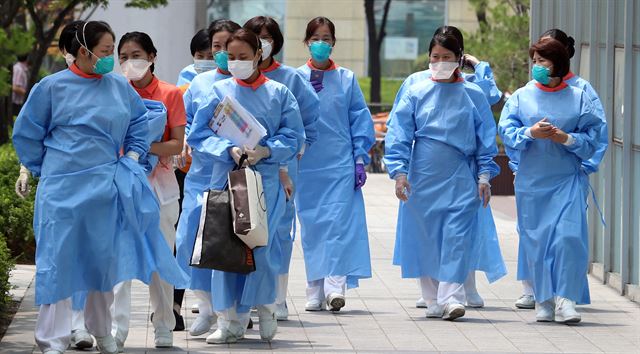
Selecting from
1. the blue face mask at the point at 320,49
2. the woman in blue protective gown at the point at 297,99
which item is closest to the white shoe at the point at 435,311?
the woman in blue protective gown at the point at 297,99

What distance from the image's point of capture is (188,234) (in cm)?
912

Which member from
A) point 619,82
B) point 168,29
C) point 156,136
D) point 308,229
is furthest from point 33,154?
point 168,29

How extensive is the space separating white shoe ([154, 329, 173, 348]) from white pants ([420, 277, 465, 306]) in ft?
7.03

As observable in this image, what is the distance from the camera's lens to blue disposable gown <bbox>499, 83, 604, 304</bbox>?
1005 cm

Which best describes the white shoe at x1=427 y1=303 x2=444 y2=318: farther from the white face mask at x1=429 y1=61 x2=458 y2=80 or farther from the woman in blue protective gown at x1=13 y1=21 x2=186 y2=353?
the woman in blue protective gown at x1=13 y1=21 x2=186 y2=353

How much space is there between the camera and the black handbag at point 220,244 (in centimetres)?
855

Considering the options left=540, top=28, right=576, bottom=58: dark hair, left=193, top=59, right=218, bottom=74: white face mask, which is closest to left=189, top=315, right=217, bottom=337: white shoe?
left=193, top=59, right=218, bottom=74: white face mask

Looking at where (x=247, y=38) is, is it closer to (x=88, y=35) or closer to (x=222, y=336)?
(x=88, y=35)

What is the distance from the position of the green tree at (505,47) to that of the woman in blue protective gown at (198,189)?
50.1 ft

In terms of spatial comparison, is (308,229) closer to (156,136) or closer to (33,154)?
(156,136)

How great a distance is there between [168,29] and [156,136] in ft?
55.7

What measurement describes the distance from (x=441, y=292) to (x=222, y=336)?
1906 millimetres

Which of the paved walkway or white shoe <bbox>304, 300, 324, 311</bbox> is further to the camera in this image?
white shoe <bbox>304, 300, 324, 311</bbox>

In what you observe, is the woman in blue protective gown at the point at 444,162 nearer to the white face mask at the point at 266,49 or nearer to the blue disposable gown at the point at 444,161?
the blue disposable gown at the point at 444,161
